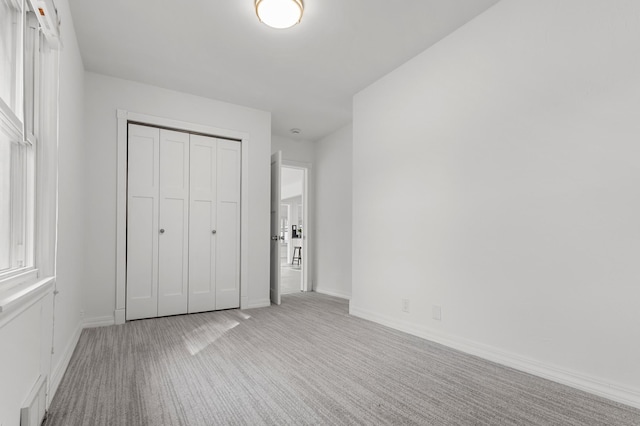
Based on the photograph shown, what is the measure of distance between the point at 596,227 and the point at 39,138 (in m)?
3.35

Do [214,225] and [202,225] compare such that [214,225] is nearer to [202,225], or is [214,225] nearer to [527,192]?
[202,225]

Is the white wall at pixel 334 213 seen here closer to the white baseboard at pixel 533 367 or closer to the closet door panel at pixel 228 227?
the closet door panel at pixel 228 227

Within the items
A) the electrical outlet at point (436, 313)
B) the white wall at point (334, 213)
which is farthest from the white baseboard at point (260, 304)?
the electrical outlet at point (436, 313)

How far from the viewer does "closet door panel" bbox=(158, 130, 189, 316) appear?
12.6 ft

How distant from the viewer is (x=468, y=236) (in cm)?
272

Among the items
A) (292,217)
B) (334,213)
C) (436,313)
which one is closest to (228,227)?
(334,213)

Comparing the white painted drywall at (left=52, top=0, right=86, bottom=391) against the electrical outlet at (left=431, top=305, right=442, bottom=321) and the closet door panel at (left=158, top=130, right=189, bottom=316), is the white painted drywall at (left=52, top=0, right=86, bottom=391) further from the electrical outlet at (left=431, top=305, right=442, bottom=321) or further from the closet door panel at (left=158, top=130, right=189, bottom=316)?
the electrical outlet at (left=431, top=305, right=442, bottom=321)

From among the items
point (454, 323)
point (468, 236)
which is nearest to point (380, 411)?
point (454, 323)

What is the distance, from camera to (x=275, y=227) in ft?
16.0

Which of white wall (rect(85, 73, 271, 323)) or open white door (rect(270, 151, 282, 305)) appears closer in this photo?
white wall (rect(85, 73, 271, 323))

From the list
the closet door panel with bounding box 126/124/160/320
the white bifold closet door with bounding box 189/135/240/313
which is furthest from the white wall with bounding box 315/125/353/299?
the closet door panel with bounding box 126/124/160/320

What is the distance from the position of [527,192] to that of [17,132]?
304cm

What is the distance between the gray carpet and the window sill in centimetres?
68

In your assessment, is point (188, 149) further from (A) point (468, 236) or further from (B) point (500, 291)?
(B) point (500, 291)
